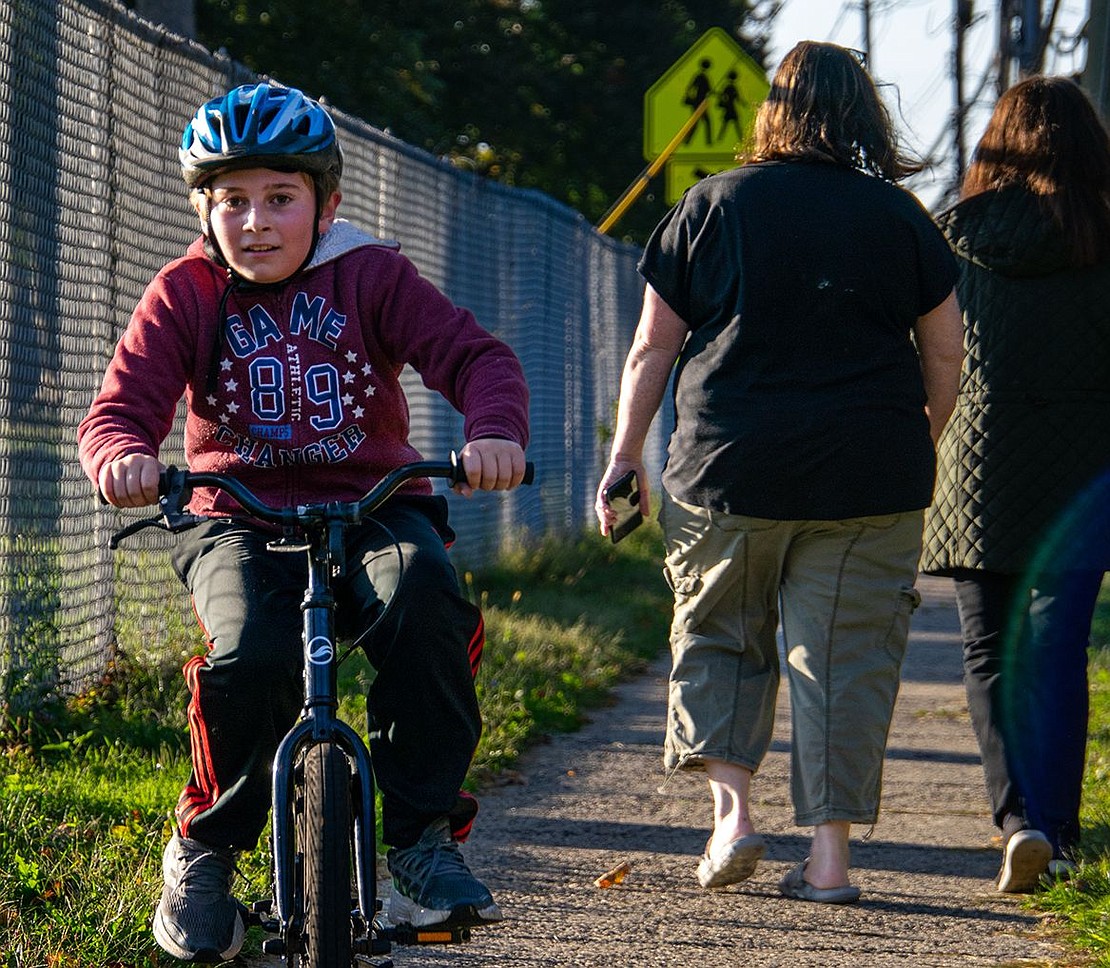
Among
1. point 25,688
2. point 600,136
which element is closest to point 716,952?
point 25,688

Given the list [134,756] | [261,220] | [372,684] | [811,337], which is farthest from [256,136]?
[134,756]

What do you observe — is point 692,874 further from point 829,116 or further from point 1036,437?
point 829,116

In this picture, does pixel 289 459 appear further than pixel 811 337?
No

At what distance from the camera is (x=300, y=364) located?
11.8 feet

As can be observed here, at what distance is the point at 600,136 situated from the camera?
115 feet

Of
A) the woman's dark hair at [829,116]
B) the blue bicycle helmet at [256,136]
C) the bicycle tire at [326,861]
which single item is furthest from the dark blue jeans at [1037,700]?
the bicycle tire at [326,861]

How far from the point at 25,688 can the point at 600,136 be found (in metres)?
30.4

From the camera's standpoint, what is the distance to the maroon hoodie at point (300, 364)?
11.8ft

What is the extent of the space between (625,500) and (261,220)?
59.3 inches

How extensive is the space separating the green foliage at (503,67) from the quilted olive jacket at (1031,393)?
62.3 feet

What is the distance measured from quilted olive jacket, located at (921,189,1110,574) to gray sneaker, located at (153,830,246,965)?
2.37m

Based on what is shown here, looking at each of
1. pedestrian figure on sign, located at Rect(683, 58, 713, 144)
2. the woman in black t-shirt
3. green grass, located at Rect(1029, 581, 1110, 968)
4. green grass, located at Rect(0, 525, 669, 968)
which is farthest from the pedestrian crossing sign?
the woman in black t-shirt

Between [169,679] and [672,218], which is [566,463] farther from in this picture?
[672,218]

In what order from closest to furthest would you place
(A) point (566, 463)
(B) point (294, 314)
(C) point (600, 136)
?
(B) point (294, 314), (A) point (566, 463), (C) point (600, 136)
